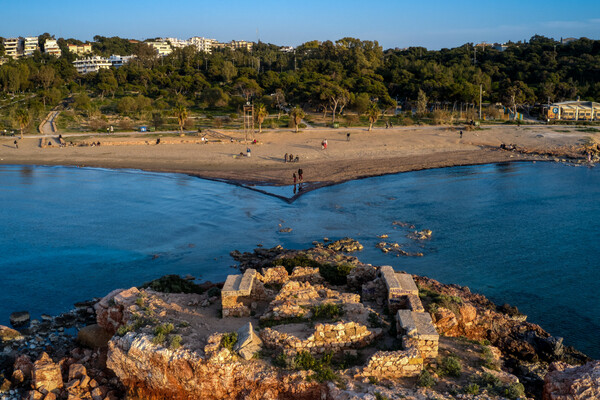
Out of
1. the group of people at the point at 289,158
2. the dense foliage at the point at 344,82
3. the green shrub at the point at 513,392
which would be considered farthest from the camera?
the dense foliage at the point at 344,82

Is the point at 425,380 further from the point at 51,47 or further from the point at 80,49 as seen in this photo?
the point at 80,49

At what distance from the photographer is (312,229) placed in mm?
29688

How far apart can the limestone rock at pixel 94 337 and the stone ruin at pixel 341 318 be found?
4.36m

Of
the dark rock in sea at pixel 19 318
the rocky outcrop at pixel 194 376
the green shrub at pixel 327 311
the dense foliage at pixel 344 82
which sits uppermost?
the dense foliage at pixel 344 82

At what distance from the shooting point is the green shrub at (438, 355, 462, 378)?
1198 centimetres

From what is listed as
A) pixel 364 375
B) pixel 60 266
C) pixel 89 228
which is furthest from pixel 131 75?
pixel 364 375

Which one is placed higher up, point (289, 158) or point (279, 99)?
point (279, 99)

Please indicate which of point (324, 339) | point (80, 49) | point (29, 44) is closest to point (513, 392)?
point (324, 339)

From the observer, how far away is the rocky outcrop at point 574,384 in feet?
34.9

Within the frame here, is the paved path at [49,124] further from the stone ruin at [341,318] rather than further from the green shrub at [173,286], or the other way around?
the stone ruin at [341,318]

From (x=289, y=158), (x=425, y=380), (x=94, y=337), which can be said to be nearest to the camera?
(x=425, y=380)

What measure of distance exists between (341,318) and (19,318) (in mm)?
12511

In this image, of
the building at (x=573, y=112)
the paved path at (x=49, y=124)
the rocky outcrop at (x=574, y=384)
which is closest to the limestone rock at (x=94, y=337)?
the rocky outcrop at (x=574, y=384)

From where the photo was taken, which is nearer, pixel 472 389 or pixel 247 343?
pixel 472 389
